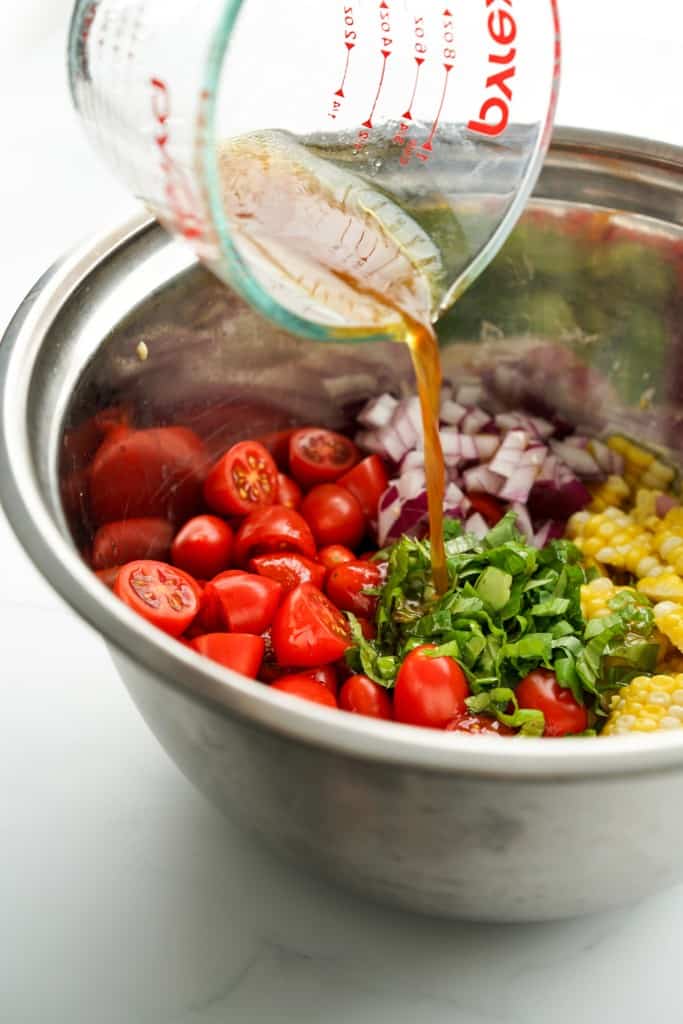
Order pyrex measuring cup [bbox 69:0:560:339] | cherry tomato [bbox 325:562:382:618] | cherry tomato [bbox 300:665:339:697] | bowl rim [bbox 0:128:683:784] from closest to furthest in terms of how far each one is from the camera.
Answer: bowl rim [bbox 0:128:683:784]
pyrex measuring cup [bbox 69:0:560:339]
cherry tomato [bbox 300:665:339:697]
cherry tomato [bbox 325:562:382:618]

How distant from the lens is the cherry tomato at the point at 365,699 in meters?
1.14

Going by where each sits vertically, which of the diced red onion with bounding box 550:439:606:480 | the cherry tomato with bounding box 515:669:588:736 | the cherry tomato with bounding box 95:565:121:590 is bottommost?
the cherry tomato with bounding box 515:669:588:736

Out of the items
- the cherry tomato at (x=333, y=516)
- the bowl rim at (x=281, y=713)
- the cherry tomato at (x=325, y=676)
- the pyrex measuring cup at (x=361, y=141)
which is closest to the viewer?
the bowl rim at (x=281, y=713)

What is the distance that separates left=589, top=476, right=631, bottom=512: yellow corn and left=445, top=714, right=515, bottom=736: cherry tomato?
16.9 inches

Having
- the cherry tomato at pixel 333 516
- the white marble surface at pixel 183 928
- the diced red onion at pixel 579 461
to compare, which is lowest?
the white marble surface at pixel 183 928

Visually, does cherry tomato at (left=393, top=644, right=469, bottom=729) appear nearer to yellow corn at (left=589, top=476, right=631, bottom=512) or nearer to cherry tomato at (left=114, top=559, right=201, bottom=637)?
cherry tomato at (left=114, top=559, right=201, bottom=637)

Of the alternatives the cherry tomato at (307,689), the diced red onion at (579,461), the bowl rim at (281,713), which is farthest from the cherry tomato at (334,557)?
the bowl rim at (281,713)

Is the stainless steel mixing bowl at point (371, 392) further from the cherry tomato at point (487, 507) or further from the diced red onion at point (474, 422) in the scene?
the cherry tomato at point (487, 507)

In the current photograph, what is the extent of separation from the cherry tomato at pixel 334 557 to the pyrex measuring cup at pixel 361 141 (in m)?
0.32

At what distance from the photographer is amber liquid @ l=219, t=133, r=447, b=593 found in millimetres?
998

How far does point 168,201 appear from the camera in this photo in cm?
85

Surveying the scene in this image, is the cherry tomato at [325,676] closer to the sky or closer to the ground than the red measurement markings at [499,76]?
closer to the ground

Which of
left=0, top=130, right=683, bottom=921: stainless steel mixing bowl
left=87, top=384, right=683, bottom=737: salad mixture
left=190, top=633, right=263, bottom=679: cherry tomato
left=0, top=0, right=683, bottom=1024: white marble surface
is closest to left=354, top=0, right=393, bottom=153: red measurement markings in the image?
left=0, top=130, right=683, bottom=921: stainless steel mixing bowl

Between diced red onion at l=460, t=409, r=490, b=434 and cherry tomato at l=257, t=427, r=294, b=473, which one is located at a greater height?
diced red onion at l=460, t=409, r=490, b=434
